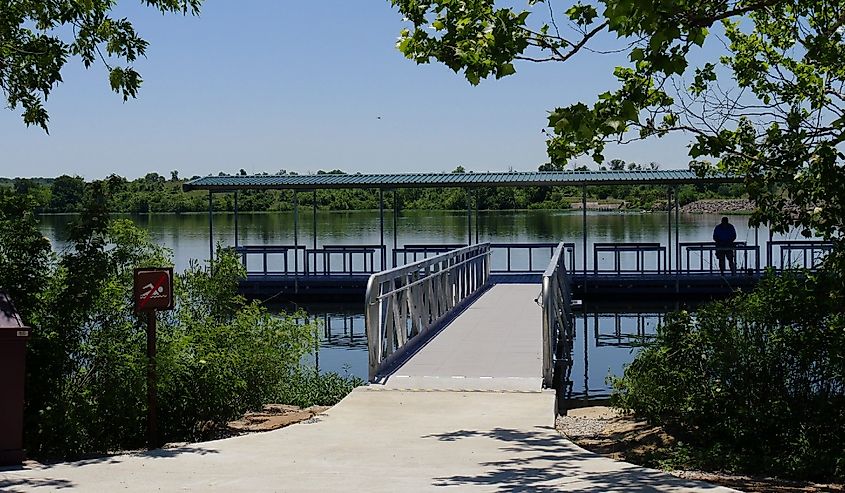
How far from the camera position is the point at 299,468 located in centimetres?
696

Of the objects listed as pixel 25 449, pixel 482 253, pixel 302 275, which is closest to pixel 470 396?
pixel 25 449

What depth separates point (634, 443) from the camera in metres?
8.65

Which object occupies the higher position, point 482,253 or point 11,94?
point 11,94

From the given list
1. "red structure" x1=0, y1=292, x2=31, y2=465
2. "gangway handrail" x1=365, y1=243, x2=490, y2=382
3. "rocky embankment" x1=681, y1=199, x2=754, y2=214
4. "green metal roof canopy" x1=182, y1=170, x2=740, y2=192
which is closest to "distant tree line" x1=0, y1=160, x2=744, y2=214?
"rocky embankment" x1=681, y1=199, x2=754, y2=214

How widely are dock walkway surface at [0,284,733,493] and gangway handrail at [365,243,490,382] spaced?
23.4 inches

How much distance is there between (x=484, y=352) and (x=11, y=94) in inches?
211

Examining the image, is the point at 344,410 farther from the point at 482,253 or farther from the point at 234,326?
the point at 482,253

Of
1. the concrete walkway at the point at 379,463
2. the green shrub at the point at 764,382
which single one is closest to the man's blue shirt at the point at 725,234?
the green shrub at the point at 764,382

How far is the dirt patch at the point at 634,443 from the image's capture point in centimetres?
682

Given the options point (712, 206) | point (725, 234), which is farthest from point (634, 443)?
point (712, 206)

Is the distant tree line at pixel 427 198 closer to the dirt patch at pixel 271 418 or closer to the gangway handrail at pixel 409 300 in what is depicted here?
the gangway handrail at pixel 409 300

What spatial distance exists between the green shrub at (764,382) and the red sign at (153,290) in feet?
12.4

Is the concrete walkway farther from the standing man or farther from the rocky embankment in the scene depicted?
the rocky embankment

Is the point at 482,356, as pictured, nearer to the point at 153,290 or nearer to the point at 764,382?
the point at 764,382
